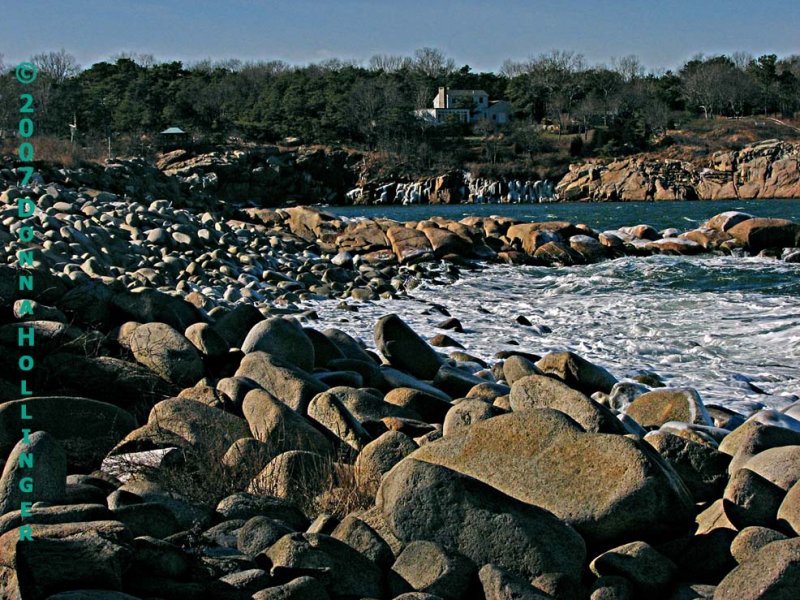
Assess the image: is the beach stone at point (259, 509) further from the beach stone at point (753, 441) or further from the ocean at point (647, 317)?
the ocean at point (647, 317)

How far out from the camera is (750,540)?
12.4ft

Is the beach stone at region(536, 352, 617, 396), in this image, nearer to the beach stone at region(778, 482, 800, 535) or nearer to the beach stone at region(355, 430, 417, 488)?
the beach stone at region(355, 430, 417, 488)

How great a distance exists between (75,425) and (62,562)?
2.53 m

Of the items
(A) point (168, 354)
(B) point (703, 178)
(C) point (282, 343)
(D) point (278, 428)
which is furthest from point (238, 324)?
(B) point (703, 178)

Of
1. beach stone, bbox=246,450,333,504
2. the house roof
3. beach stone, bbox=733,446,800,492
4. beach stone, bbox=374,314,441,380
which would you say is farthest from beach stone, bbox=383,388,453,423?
the house roof

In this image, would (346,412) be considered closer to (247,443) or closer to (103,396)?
(247,443)

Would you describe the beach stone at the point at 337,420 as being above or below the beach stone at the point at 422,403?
above

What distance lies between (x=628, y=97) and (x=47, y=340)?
11023 centimetres

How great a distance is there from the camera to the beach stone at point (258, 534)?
3595mm

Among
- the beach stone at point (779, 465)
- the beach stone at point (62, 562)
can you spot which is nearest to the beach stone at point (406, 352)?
the beach stone at point (779, 465)

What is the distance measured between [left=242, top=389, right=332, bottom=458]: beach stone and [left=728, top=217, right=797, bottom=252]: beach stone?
23907mm

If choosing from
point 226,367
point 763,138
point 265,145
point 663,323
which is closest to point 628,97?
point 763,138

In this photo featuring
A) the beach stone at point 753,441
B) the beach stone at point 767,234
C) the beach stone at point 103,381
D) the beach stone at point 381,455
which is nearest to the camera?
the beach stone at point 381,455

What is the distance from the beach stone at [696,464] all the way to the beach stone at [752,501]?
1.79ft
